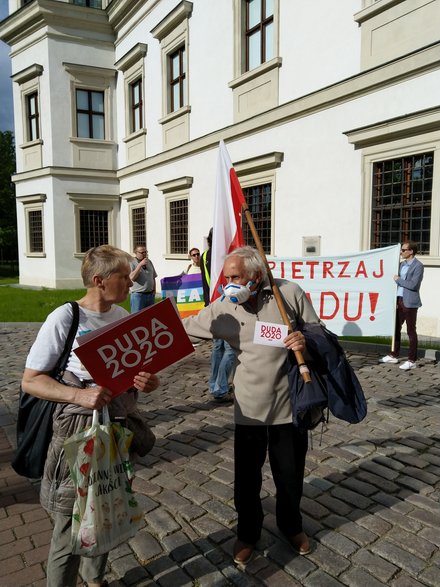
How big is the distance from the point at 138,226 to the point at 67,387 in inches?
715

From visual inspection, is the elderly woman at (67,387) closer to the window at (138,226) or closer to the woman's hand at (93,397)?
the woman's hand at (93,397)

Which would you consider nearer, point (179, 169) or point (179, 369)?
point (179, 369)

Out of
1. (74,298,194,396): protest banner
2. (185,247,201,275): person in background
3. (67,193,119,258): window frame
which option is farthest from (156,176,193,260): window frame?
(74,298,194,396): protest banner

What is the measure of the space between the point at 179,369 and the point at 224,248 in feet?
12.5

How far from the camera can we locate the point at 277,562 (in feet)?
8.54

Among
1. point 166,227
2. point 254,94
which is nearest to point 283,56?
point 254,94

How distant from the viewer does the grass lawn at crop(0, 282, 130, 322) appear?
11984 millimetres

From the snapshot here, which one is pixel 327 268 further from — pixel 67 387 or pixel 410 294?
pixel 67 387

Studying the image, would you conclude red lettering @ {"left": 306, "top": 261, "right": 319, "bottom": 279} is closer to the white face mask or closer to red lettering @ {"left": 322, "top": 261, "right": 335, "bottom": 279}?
red lettering @ {"left": 322, "top": 261, "right": 335, "bottom": 279}

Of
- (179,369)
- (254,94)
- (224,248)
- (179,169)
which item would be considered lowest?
(179,369)

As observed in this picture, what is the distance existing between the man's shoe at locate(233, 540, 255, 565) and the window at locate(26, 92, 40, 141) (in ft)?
70.6

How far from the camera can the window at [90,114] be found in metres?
20.1

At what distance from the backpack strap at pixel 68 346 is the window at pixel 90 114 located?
66.2 ft

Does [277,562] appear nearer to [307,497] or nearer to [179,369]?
[307,497]
